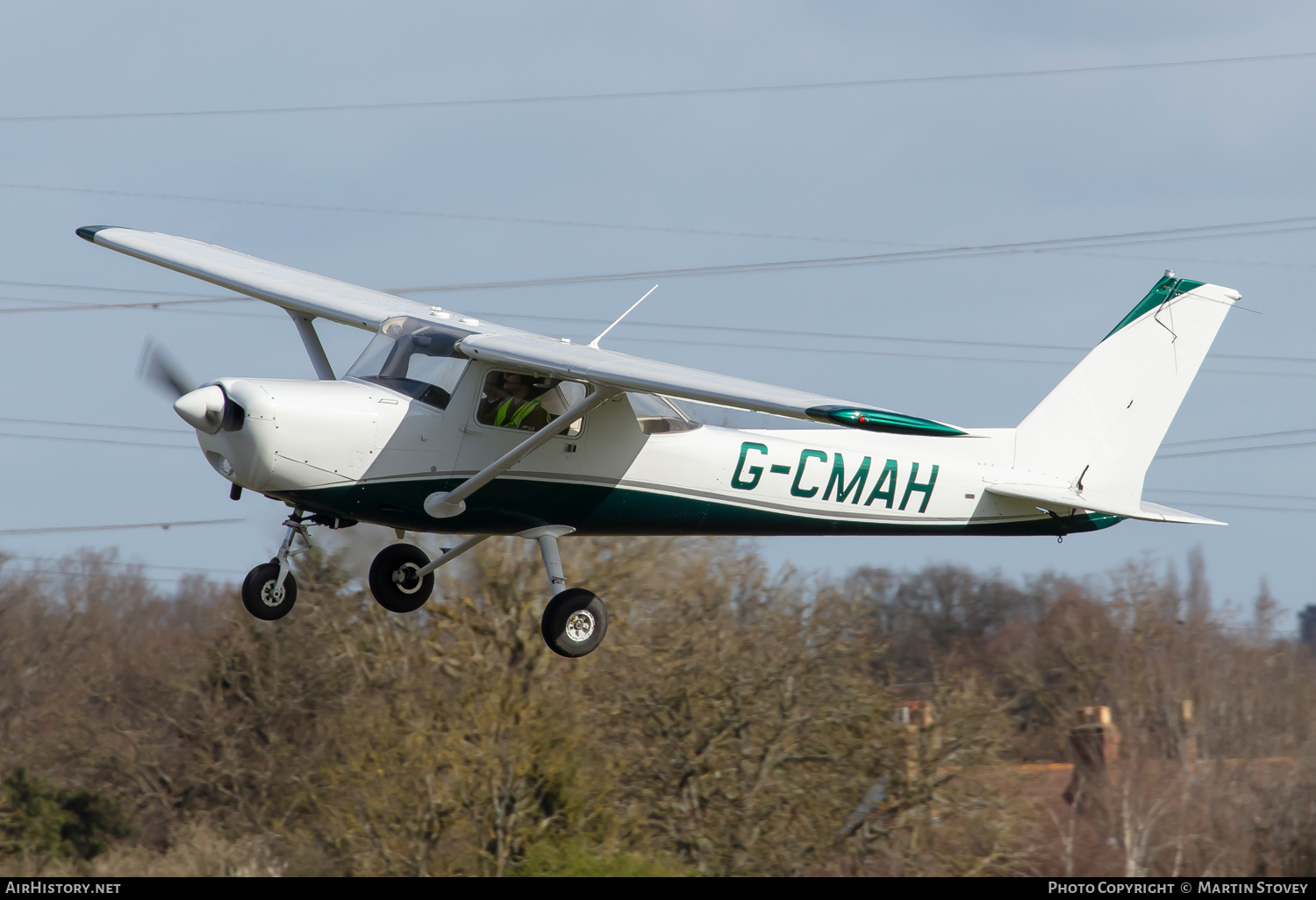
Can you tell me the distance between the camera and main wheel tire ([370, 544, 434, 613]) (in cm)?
1307

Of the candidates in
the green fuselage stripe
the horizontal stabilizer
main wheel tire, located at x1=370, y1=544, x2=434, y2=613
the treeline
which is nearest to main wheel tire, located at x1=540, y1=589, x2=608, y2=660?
the green fuselage stripe

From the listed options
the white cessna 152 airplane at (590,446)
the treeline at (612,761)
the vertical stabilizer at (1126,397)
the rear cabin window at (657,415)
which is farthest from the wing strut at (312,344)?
the treeline at (612,761)

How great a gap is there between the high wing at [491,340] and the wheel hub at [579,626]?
2.17 metres

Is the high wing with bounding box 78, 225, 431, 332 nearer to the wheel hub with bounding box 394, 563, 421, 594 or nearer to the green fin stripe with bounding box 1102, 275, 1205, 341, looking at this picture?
the wheel hub with bounding box 394, 563, 421, 594

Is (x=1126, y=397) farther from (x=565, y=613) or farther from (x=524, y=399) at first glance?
(x=524, y=399)

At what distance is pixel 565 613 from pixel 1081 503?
18.3 ft

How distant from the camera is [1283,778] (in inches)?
1469

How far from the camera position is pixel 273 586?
39.7 feet

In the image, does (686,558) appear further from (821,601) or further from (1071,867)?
(1071,867)

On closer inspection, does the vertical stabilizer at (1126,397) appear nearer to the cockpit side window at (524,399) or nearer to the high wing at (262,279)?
the cockpit side window at (524,399)

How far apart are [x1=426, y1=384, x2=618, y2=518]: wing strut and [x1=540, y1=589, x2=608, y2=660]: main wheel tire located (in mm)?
1190

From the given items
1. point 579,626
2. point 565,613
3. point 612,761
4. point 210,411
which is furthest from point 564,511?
point 612,761

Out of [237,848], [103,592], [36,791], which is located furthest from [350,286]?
[103,592]

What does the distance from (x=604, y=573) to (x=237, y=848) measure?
40.5ft
